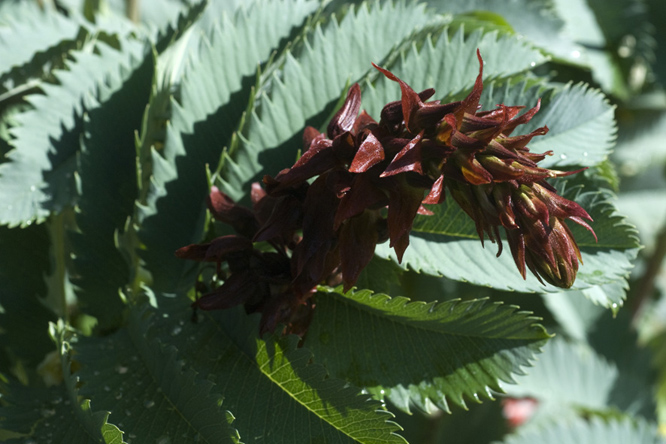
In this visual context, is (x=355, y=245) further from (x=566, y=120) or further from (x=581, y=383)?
(x=581, y=383)

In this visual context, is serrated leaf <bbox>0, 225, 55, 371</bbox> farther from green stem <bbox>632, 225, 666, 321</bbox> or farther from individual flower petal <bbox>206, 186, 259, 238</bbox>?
green stem <bbox>632, 225, 666, 321</bbox>

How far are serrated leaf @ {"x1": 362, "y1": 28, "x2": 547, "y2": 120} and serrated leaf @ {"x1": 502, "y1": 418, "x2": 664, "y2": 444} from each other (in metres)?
0.73

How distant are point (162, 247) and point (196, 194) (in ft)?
0.24

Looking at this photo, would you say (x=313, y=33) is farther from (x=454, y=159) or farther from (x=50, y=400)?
(x=50, y=400)

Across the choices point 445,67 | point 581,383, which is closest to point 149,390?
point 445,67

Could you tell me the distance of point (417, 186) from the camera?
1.80 ft

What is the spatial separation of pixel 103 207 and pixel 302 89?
11.3 inches

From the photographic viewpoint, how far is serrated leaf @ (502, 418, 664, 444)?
1211mm

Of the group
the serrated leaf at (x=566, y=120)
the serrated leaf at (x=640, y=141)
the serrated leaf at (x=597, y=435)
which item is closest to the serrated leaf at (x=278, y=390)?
the serrated leaf at (x=566, y=120)

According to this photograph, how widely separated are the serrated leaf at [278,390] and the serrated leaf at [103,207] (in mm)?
195

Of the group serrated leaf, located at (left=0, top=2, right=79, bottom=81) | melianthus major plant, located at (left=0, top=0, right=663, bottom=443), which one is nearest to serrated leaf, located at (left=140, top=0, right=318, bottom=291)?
melianthus major plant, located at (left=0, top=0, right=663, bottom=443)

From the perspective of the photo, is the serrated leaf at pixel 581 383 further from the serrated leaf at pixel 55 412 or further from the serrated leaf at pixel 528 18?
the serrated leaf at pixel 55 412

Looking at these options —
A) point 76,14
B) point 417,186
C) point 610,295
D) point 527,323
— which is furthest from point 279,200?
point 76,14

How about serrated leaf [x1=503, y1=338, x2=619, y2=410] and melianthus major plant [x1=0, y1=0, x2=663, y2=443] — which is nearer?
melianthus major plant [x1=0, y1=0, x2=663, y2=443]
